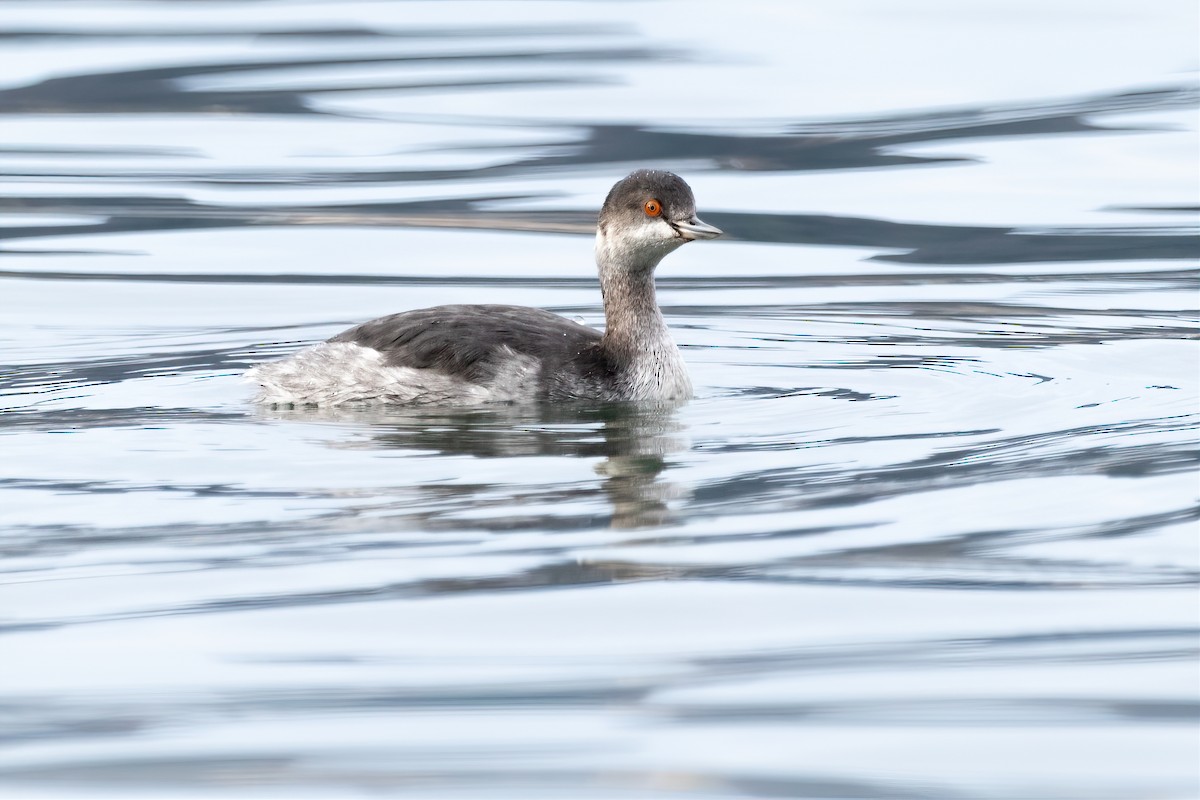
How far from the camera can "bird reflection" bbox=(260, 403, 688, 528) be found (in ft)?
29.8

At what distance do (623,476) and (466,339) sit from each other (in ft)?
5.96

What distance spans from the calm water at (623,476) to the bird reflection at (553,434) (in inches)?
1.4

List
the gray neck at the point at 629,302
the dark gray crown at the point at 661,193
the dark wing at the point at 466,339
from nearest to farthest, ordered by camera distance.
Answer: the dark wing at the point at 466,339 < the dark gray crown at the point at 661,193 < the gray neck at the point at 629,302

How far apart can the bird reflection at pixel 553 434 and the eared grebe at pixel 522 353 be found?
0.32 feet

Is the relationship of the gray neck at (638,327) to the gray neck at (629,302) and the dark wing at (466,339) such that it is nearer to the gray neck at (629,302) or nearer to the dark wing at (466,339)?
the gray neck at (629,302)

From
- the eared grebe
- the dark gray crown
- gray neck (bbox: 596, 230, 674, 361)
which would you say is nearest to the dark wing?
the eared grebe

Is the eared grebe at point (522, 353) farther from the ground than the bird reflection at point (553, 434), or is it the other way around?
the eared grebe at point (522, 353)

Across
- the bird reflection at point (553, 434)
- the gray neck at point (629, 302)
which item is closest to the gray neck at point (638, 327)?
the gray neck at point (629, 302)

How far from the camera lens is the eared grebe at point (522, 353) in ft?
35.0

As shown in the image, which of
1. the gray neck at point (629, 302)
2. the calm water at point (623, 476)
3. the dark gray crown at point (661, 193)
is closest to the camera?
the calm water at point (623, 476)

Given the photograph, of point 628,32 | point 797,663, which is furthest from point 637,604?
point 628,32

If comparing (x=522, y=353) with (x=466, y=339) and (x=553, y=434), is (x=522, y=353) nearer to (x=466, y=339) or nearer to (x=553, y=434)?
(x=466, y=339)

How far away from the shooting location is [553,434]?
10.1 m

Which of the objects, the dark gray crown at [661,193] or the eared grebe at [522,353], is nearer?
the eared grebe at [522,353]
